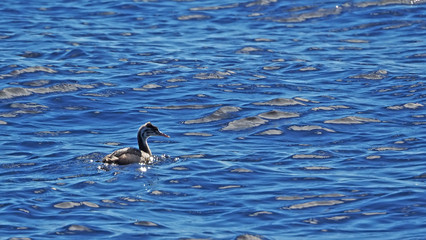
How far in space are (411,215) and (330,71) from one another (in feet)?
39.8

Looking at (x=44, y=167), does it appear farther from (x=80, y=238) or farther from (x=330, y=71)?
(x=330, y=71)

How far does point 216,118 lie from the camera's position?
23984 mm

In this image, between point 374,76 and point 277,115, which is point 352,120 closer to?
point 277,115

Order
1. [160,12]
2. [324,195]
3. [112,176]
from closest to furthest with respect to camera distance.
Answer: [324,195], [112,176], [160,12]

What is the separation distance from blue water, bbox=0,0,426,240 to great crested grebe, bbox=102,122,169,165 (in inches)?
9.9

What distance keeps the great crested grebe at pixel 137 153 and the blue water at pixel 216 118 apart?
251 mm

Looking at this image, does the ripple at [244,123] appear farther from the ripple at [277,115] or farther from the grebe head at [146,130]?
the grebe head at [146,130]

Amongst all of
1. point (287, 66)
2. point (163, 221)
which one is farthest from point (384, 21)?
point (163, 221)

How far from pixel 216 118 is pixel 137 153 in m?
4.31

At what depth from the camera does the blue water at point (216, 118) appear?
54.5 ft

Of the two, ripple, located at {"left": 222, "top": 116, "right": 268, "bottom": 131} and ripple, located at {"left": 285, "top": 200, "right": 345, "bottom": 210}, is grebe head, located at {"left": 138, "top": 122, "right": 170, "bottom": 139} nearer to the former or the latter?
ripple, located at {"left": 222, "top": 116, "right": 268, "bottom": 131}

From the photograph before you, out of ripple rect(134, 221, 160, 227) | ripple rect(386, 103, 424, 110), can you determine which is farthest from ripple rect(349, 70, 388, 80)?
ripple rect(134, 221, 160, 227)

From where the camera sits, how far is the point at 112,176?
61.9 ft

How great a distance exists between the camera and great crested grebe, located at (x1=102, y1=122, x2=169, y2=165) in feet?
64.3
